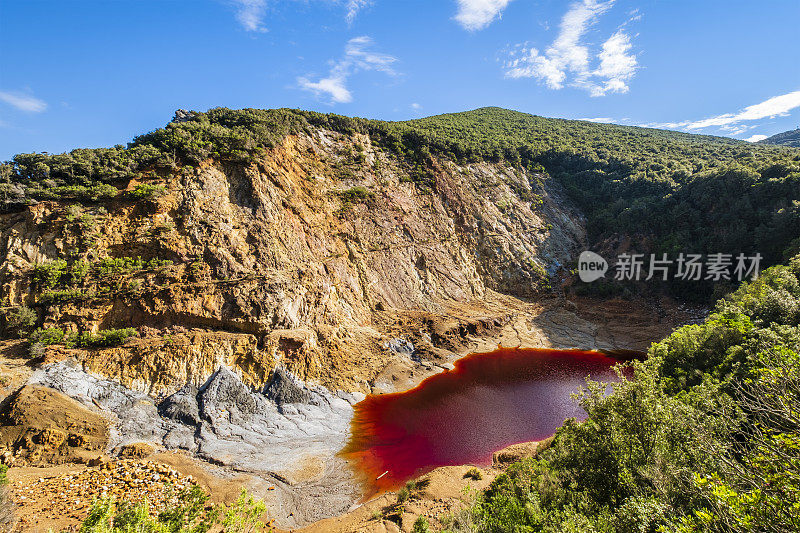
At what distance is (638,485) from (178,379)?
67.9 feet

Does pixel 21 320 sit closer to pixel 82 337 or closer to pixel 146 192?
pixel 82 337

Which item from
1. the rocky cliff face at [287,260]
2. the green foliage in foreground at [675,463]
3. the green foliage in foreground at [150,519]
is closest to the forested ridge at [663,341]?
the green foliage in foreground at [675,463]

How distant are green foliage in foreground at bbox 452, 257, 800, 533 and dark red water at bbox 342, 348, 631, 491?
5.18m

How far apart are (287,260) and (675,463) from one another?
23.9 meters

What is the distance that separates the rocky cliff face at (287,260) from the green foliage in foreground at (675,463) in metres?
14.8

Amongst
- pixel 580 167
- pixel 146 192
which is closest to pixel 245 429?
pixel 146 192

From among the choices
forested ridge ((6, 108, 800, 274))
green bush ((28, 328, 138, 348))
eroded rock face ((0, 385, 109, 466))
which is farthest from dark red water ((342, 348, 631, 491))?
forested ridge ((6, 108, 800, 274))

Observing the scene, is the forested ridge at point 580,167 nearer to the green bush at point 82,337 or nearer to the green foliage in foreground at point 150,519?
the green bush at point 82,337

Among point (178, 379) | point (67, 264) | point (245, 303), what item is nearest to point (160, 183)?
point (67, 264)

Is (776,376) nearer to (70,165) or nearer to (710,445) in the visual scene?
(710,445)

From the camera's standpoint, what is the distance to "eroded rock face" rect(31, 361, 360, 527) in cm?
1403

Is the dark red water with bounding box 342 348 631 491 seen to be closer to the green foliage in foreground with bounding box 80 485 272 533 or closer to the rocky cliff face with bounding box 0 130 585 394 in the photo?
the rocky cliff face with bounding box 0 130 585 394

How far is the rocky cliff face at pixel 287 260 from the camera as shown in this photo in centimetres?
1858

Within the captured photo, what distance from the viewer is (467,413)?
20.2 m
